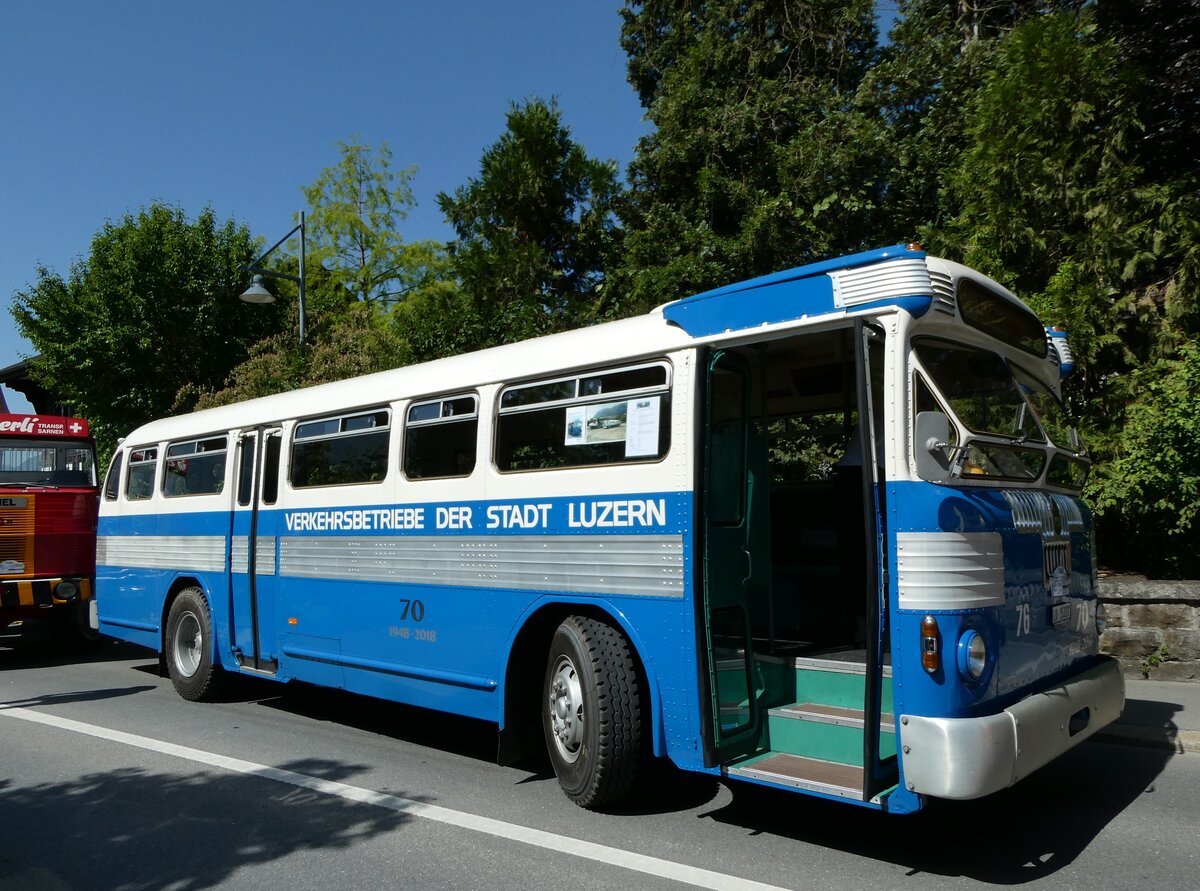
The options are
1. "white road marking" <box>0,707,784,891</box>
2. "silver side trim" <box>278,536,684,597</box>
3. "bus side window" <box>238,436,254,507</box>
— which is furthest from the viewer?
"bus side window" <box>238,436,254,507</box>

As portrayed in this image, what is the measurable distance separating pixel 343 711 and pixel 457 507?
11.1ft

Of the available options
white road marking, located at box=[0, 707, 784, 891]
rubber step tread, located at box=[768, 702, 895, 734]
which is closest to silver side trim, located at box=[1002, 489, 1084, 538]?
rubber step tread, located at box=[768, 702, 895, 734]

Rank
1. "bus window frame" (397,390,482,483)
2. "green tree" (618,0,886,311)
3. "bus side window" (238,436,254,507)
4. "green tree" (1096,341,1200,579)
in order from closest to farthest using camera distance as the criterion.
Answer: "bus window frame" (397,390,482,483) < "green tree" (1096,341,1200,579) < "bus side window" (238,436,254,507) < "green tree" (618,0,886,311)

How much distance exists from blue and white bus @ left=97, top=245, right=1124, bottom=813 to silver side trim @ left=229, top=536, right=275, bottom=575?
1.69 ft

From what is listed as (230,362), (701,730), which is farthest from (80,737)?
(230,362)

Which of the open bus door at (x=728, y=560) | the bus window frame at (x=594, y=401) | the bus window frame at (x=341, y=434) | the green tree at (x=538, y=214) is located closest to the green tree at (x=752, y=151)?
the green tree at (x=538, y=214)

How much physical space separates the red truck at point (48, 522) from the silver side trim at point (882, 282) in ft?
33.5

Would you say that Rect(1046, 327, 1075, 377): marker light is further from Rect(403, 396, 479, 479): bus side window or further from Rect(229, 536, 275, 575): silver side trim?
Rect(229, 536, 275, 575): silver side trim

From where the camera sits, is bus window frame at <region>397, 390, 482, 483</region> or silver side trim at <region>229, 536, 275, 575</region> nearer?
bus window frame at <region>397, 390, 482, 483</region>

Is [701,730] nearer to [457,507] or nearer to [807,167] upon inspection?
[457,507]

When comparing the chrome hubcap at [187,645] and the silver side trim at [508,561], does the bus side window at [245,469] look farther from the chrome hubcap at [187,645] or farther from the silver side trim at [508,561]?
the chrome hubcap at [187,645]

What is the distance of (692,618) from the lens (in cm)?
509

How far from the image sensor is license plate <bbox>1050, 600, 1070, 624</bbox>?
5.10m

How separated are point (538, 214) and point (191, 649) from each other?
14.2 m
